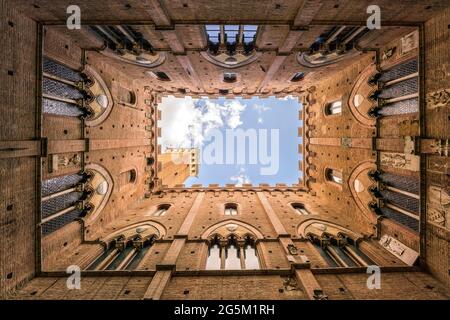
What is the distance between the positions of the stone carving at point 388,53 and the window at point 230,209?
13413 mm

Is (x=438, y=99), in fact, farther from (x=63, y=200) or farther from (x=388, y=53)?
(x=63, y=200)

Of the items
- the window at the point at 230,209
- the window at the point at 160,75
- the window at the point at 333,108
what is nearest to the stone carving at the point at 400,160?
the window at the point at 333,108

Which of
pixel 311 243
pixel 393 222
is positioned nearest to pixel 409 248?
pixel 393 222

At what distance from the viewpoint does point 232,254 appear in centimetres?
1255

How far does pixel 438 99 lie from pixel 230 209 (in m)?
13.8

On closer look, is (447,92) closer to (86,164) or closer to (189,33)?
(189,33)

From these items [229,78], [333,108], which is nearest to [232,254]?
[333,108]

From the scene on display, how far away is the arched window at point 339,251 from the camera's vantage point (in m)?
11.7

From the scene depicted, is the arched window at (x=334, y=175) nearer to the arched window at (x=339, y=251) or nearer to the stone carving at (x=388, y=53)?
the arched window at (x=339, y=251)

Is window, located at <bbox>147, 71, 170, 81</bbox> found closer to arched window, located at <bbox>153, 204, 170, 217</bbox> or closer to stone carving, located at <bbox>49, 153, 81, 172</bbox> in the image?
stone carving, located at <bbox>49, 153, 81, 172</bbox>

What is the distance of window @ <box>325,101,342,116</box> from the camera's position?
56.7ft

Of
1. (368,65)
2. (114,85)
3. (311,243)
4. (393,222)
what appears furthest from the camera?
(114,85)
